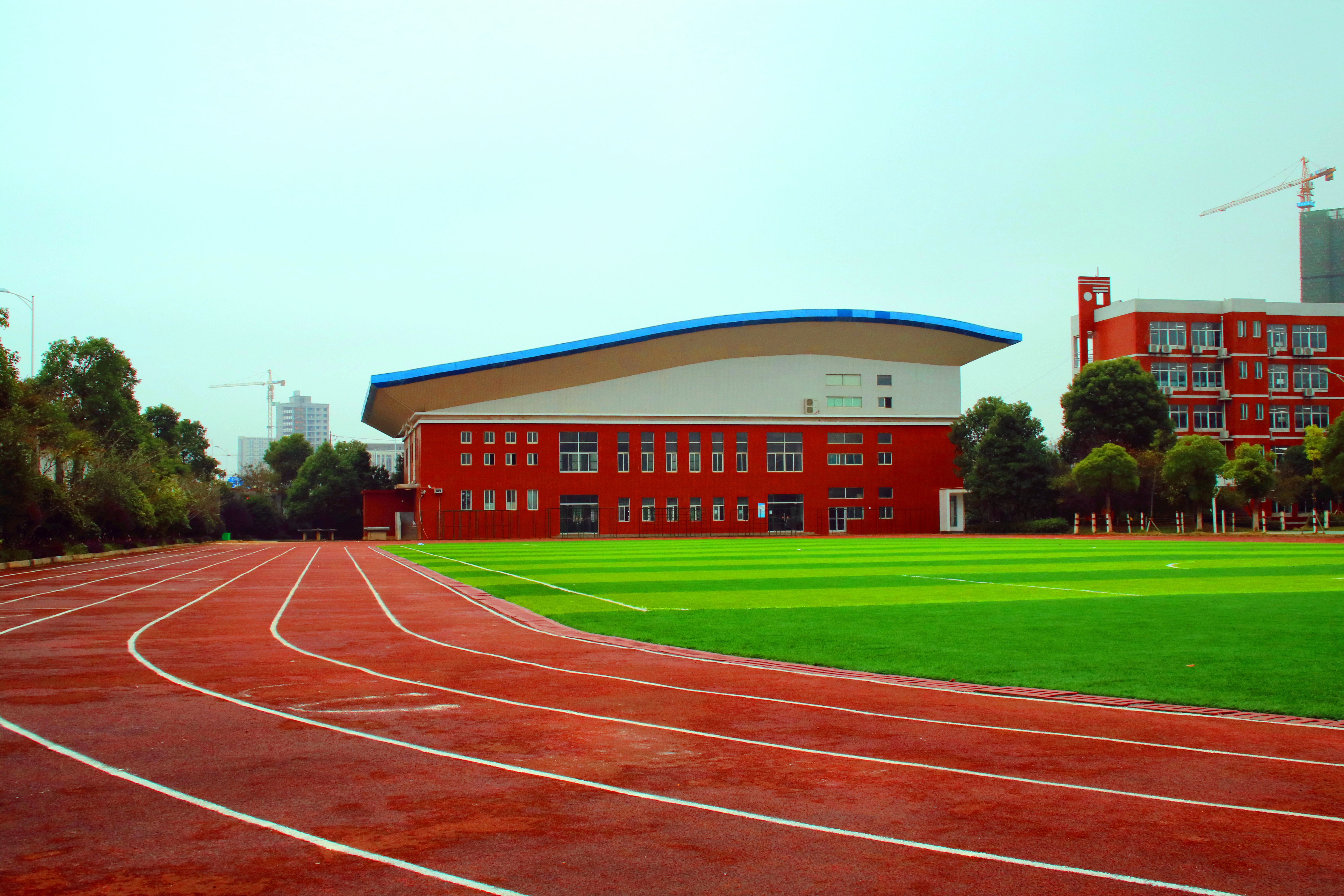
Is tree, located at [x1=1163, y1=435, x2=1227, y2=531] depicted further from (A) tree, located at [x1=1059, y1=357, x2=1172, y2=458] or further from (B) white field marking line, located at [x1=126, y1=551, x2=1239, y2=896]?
(B) white field marking line, located at [x1=126, y1=551, x2=1239, y2=896]

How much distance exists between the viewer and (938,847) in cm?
540

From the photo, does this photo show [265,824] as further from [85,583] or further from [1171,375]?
[1171,375]

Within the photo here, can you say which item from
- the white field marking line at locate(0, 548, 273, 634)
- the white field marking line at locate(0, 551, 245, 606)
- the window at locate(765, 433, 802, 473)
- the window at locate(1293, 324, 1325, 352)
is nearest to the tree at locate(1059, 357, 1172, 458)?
the window at locate(1293, 324, 1325, 352)

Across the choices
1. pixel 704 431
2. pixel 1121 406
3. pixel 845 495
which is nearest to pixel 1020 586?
pixel 1121 406

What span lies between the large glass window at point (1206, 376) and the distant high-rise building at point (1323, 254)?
4425cm

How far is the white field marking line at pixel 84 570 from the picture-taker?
28.5 meters

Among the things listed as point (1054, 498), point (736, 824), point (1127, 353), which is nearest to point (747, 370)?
point (1054, 498)

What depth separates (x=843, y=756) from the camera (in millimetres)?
7469

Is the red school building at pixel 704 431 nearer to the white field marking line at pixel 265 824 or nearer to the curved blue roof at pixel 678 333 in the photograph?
the curved blue roof at pixel 678 333

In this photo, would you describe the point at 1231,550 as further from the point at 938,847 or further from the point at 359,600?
the point at 938,847

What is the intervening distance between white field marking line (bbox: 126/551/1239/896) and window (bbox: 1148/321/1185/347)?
82.9 metres

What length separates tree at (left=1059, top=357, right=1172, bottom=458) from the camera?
230 feet

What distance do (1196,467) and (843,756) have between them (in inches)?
2354

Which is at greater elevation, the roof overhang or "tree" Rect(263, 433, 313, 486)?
the roof overhang
